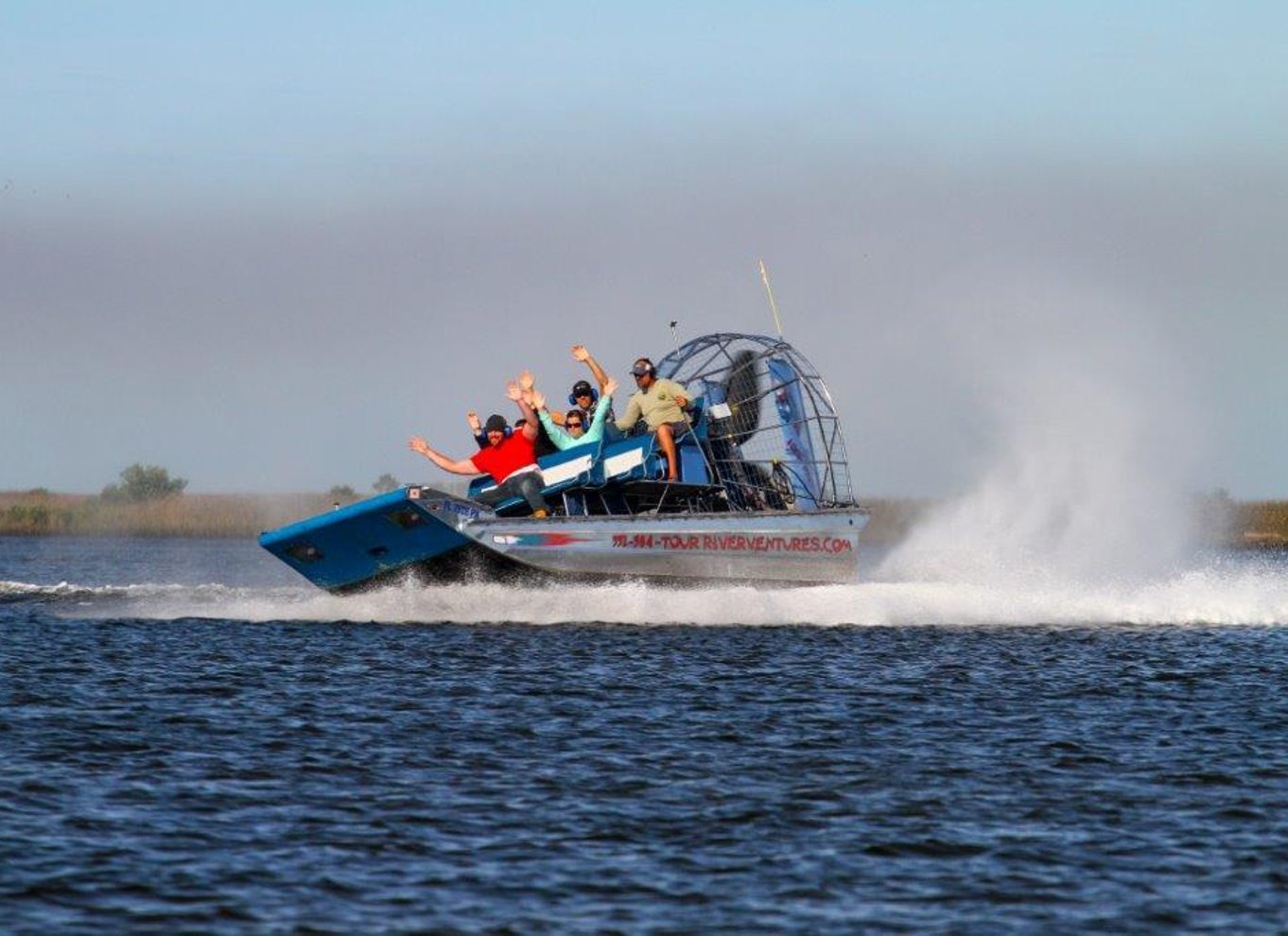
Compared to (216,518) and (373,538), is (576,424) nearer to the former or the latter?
(373,538)

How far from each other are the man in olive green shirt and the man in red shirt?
1.27 meters

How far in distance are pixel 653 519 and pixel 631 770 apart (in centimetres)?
1035

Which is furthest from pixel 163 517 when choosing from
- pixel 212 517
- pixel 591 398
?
pixel 591 398

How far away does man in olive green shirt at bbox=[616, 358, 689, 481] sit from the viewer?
24734 millimetres

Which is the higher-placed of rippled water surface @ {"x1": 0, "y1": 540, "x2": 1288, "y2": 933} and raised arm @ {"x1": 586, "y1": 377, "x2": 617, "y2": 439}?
raised arm @ {"x1": 586, "y1": 377, "x2": 617, "y2": 439}

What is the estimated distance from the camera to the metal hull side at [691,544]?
23.8m

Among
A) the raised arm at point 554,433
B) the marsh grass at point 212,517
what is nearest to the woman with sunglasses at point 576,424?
the raised arm at point 554,433

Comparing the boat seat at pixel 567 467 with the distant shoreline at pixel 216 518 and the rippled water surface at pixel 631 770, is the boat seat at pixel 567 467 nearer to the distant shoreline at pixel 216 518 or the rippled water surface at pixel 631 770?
the rippled water surface at pixel 631 770

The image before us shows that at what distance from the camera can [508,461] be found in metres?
24.8

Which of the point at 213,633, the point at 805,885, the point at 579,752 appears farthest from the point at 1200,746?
the point at 213,633

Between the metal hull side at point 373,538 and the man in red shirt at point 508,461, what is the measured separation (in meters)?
1.01

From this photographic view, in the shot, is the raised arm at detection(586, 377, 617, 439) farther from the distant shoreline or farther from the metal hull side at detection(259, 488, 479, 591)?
the distant shoreline

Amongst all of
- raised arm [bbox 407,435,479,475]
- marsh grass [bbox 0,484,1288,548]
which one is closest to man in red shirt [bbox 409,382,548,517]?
raised arm [bbox 407,435,479,475]

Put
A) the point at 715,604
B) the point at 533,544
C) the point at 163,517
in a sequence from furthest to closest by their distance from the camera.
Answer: the point at 163,517 < the point at 715,604 < the point at 533,544
